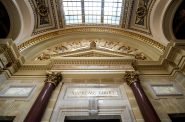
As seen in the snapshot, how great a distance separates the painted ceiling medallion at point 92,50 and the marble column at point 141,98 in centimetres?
158

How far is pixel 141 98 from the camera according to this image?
5664 millimetres

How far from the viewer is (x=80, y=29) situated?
35.1 ft

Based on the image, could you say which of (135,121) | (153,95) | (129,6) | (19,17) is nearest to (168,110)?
(153,95)

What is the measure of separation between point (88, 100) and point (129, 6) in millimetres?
5647

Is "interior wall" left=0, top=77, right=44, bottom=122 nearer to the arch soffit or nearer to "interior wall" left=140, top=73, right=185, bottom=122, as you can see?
the arch soffit

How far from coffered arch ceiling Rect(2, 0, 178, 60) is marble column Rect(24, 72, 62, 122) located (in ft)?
8.60

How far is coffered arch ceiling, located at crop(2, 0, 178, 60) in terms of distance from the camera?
27.3ft

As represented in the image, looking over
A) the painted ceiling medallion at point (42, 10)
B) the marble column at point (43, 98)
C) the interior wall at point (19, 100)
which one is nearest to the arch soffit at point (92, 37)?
Answer: the painted ceiling medallion at point (42, 10)

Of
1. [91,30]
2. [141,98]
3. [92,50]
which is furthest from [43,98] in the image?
[91,30]

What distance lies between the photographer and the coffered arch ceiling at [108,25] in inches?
327

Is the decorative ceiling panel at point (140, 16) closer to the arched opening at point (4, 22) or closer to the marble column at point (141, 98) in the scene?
the marble column at point (141, 98)

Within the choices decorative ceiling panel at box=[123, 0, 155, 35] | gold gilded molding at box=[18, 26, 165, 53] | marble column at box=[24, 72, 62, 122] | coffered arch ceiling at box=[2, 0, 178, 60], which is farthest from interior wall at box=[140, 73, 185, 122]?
marble column at box=[24, 72, 62, 122]

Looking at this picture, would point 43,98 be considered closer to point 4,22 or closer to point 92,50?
point 92,50

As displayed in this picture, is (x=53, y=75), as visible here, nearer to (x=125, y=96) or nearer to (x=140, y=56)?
(x=125, y=96)
